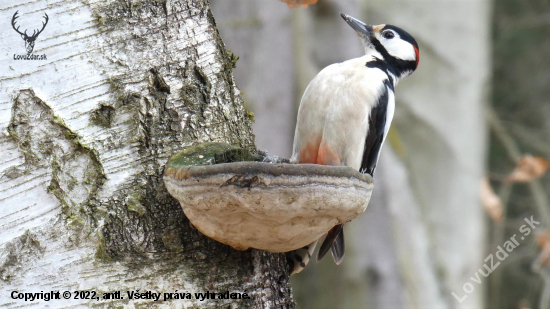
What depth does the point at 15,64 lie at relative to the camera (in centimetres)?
178

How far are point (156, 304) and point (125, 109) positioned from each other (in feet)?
2.08

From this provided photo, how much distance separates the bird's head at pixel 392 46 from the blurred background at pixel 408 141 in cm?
161

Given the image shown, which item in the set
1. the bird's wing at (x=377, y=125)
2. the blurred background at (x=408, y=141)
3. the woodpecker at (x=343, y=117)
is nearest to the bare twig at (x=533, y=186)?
the blurred background at (x=408, y=141)

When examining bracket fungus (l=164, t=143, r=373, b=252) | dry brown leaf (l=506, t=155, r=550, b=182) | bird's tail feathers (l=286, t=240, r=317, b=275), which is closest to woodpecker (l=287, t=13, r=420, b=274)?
bird's tail feathers (l=286, t=240, r=317, b=275)

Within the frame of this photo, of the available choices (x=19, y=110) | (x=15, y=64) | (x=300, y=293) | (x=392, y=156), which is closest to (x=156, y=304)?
(x=19, y=110)

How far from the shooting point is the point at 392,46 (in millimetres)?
3629

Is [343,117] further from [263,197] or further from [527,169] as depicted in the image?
[527,169]

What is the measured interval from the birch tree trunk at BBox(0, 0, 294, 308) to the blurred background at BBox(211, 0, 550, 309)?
341cm

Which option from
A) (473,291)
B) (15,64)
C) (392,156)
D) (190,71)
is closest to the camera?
(15,64)

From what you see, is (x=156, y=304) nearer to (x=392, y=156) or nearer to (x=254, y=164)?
(x=254, y=164)

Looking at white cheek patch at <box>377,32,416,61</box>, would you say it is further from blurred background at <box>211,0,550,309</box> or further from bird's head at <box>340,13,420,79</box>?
blurred background at <box>211,0,550,309</box>

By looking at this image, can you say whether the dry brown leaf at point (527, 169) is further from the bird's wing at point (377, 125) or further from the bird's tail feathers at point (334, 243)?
the bird's tail feathers at point (334, 243)

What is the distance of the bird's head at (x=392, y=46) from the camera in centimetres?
361

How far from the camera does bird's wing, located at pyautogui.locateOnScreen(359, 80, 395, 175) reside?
3.09m
